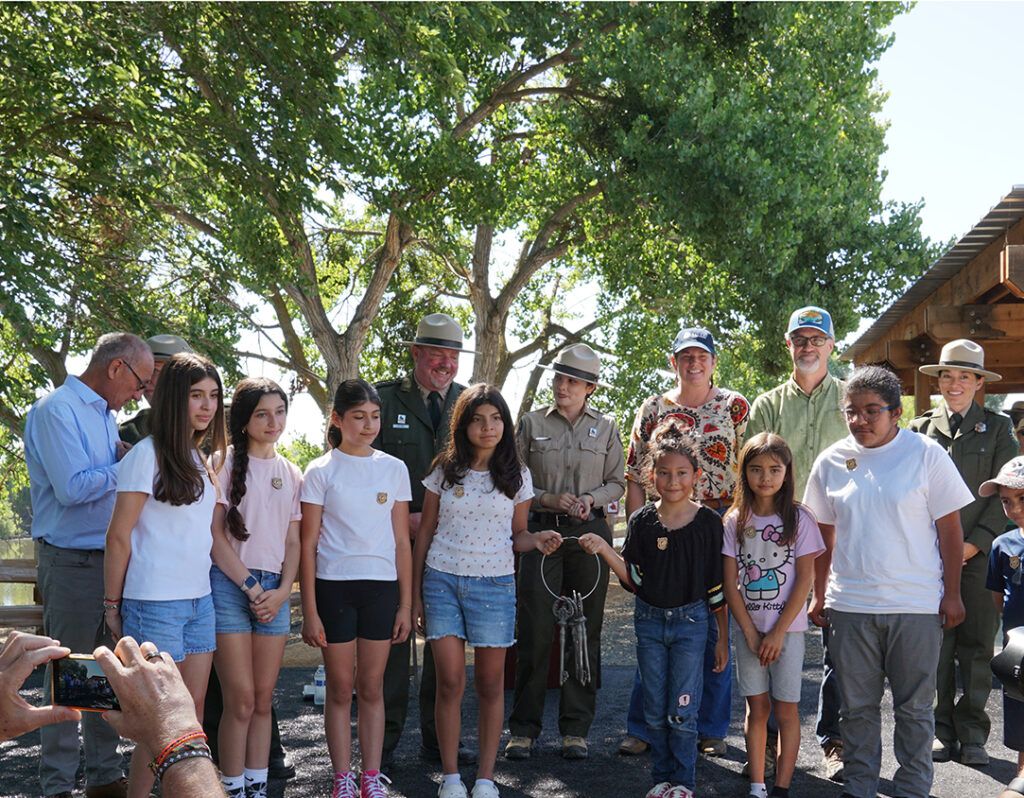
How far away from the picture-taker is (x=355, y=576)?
4.50 metres

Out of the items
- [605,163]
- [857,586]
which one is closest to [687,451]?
[857,586]

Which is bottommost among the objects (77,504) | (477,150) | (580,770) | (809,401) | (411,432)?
(580,770)

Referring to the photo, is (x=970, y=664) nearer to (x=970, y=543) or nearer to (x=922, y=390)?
(x=970, y=543)

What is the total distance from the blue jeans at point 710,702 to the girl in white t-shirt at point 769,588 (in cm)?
47

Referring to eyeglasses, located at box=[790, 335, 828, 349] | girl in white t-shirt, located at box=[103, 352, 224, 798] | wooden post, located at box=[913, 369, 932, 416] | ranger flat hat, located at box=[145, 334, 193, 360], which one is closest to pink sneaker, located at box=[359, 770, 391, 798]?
girl in white t-shirt, located at box=[103, 352, 224, 798]

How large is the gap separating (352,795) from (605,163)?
11.6 metres

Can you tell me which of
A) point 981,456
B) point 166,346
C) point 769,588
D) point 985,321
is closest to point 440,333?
point 166,346

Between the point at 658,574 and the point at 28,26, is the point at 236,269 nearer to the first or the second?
the point at 28,26

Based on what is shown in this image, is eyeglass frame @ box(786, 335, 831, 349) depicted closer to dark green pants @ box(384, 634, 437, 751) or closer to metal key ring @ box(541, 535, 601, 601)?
metal key ring @ box(541, 535, 601, 601)

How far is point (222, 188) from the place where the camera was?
10.0 metres

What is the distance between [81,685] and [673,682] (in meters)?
3.09

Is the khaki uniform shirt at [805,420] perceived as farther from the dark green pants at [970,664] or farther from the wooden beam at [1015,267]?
the wooden beam at [1015,267]

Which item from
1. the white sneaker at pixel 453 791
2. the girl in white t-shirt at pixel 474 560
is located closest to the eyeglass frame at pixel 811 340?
the girl in white t-shirt at pixel 474 560

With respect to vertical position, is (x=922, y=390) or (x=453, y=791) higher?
(x=922, y=390)
